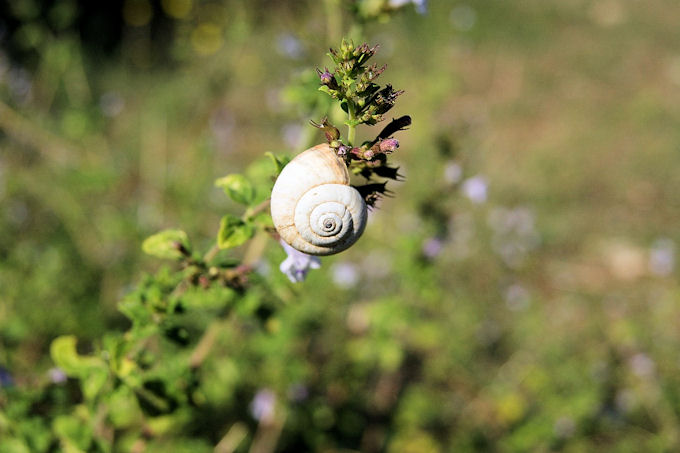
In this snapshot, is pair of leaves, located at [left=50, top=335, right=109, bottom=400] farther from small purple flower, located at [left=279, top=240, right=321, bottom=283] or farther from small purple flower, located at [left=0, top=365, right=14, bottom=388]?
small purple flower, located at [left=279, top=240, right=321, bottom=283]

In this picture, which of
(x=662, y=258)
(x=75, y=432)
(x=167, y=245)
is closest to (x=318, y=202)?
(x=167, y=245)

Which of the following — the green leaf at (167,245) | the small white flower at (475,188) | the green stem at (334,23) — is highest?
the green stem at (334,23)

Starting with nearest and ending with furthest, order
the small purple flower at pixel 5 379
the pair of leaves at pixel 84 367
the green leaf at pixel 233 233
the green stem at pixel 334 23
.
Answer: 1. the green leaf at pixel 233 233
2. the pair of leaves at pixel 84 367
3. the small purple flower at pixel 5 379
4. the green stem at pixel 334 23

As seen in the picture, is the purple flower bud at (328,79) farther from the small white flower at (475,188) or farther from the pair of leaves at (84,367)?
the small white flower at (475,188)

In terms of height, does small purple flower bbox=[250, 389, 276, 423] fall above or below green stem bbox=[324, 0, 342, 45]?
below

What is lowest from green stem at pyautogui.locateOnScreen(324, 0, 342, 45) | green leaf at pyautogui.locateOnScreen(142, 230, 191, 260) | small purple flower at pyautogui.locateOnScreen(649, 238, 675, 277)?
green leaf at pyautogui.locateOnScreen(142, 230, 191, 260)

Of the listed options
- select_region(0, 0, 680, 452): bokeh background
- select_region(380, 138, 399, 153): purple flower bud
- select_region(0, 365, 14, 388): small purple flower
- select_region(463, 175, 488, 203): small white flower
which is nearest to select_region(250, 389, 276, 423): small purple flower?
select_region(0, 0, 680, 452): bokeh background

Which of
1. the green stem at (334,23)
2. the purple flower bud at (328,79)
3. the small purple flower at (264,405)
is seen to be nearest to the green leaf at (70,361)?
the purple flower bud at (328,79)

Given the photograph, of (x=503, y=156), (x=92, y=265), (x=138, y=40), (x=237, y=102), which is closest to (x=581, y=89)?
(x=503, y=156)
